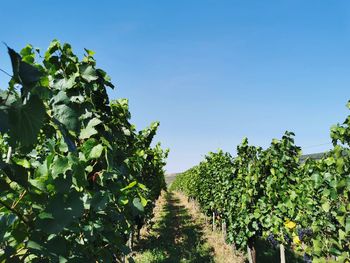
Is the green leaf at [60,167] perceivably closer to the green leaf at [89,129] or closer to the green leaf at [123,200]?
the green leaf at [123,200]

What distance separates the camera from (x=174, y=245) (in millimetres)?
12641

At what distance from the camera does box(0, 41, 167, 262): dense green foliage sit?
3.40ft

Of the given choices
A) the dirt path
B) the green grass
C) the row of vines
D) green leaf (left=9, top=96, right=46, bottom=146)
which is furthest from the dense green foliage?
the green grass

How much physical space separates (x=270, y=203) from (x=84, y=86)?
606cm

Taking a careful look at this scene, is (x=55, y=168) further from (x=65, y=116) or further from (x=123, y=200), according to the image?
(x=123, y=200)

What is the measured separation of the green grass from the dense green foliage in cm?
787

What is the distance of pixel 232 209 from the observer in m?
9.85

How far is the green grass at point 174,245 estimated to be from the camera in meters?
10.6

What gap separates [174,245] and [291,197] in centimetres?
683

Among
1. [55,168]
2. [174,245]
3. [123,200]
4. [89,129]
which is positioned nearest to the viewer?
[55,168]

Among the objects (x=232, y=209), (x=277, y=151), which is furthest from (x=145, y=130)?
(x=277, y=151)

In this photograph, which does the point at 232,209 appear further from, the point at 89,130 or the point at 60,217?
the point at 60,217

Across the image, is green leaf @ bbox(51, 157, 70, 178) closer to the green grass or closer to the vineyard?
the vineyard

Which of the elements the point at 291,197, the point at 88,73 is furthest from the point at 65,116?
the point at 291,197
